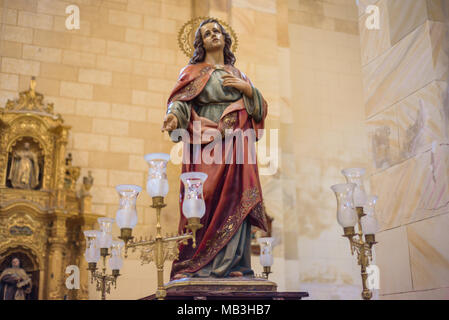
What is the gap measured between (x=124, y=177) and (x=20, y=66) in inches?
82.0

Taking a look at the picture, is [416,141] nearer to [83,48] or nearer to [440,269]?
[440,269]

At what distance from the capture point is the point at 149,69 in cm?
839

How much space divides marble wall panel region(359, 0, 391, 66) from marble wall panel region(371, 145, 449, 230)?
99 cm

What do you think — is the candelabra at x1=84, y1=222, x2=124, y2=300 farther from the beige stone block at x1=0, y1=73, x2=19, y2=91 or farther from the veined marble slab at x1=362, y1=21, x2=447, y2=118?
the beige stone block at x1=0, y1=73, x2=19, y2=91

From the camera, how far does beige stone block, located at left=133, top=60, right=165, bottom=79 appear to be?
8.34 meters

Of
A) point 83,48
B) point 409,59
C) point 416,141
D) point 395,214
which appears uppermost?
point 83,48

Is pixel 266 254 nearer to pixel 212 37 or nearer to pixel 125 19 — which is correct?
pixel 212 37

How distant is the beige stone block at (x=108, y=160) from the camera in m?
7.75

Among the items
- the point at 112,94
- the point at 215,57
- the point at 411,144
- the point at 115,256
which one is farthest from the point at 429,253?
the point at 112,94

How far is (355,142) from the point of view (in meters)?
9.26

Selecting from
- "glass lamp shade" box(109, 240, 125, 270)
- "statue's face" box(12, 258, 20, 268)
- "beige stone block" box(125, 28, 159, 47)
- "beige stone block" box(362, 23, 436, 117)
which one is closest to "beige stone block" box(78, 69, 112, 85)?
"beige stone block" box(125, 28, 159, 47)
